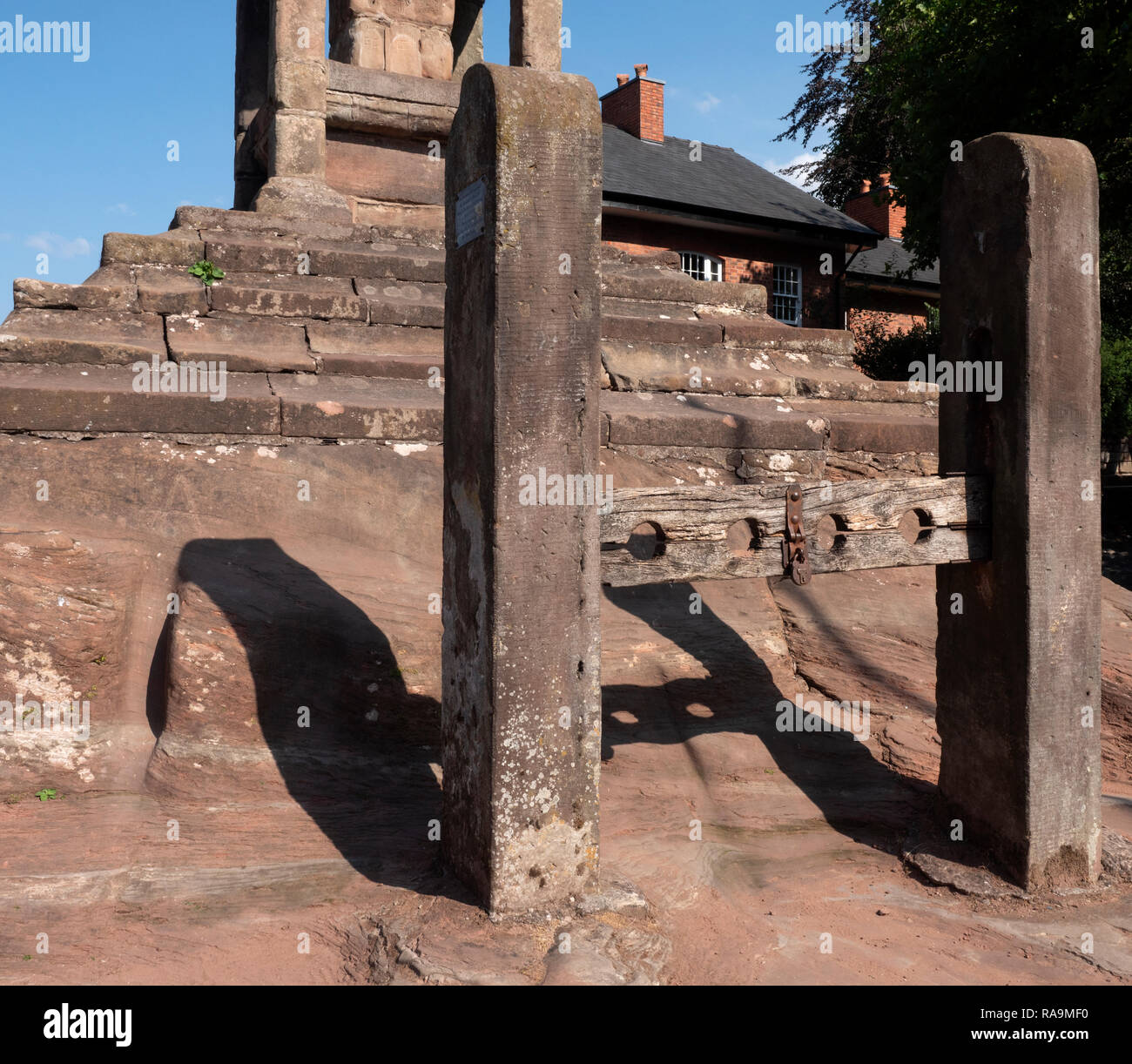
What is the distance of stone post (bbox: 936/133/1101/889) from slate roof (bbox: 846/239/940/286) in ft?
59.2

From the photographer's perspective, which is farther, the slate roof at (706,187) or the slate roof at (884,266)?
the slate roof at (884,266)

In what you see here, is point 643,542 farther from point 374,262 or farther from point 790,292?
point 790,292

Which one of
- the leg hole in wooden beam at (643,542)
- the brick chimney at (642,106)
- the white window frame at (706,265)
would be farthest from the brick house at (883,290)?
the leg hole in wooden beam at (643,542)

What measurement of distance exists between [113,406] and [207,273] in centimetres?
191

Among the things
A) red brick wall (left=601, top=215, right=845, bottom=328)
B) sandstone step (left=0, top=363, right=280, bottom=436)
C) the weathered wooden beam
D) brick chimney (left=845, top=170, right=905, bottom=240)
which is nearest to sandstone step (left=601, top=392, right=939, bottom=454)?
sandstone step (left=0, top=363, right=280, bottom=436)

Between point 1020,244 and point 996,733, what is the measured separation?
1953 mm

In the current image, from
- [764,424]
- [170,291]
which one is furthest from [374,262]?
[764,424]

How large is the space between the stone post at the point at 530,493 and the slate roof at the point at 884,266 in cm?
1934

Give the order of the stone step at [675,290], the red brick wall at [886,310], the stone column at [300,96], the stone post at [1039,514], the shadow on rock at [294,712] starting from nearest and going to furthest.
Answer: the stone post at [1039,514] → the shadow on rock at [294,712] → the stone step at [675,290] → the stone column at [300,96] → the red brick wall at [886,310]

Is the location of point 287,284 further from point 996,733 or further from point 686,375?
point 996,733

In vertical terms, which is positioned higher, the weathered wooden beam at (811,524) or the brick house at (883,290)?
→ the brick house at (883,290)

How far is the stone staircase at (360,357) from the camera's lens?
18.3 ft

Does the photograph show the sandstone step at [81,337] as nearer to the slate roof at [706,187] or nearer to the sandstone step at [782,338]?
the sandstone step at [782,338]

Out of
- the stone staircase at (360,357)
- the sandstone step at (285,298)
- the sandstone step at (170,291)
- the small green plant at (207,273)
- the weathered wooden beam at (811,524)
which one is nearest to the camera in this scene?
the weathered wooden beam at (811,524)
